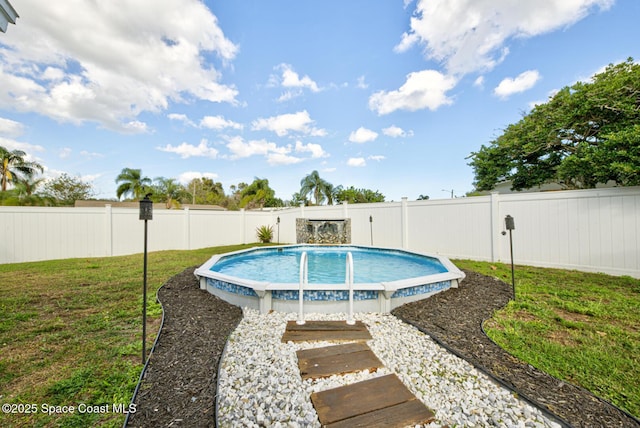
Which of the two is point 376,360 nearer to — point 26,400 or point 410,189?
point 26,400

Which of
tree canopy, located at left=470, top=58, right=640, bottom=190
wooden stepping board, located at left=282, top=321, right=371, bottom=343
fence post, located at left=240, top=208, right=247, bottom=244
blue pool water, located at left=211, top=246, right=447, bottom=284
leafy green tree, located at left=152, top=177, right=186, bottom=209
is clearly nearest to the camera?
wooden stepping board, located at left=282, top=321, right=371, bottom=343

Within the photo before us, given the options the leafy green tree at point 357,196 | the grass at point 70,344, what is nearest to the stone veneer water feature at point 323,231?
the grass at point 70,344

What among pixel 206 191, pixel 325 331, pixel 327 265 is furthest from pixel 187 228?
pixel 206 191

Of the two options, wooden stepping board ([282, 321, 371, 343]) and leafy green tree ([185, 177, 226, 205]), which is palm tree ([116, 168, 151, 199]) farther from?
wooden stepping board ([282, 321, 371, 343])

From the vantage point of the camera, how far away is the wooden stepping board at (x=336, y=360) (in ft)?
7.51

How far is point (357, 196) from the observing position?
29484 millimetres

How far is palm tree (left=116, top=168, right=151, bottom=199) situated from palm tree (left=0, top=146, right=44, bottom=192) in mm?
4774

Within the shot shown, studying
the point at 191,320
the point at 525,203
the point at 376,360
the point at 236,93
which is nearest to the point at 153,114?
the point at 236,93

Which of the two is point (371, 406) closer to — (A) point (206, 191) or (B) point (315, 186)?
(B) point (315, 186)

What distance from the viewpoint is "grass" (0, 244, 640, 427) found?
6.54ft

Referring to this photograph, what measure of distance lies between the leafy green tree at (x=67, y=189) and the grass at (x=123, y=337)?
23.3m

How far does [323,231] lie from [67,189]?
2603 cm

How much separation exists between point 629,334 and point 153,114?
17192 millimetres

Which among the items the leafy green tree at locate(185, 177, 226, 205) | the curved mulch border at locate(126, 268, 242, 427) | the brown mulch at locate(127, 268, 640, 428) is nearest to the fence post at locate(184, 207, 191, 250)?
the brown mulch at locate(127, 268, 640, 428)
